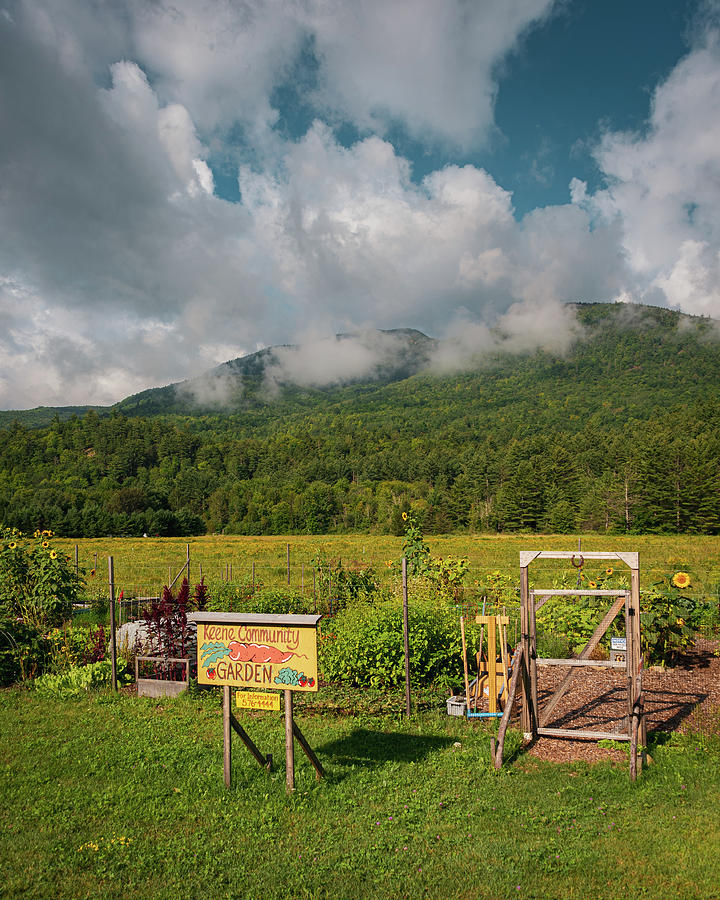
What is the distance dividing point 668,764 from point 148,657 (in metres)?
8.05

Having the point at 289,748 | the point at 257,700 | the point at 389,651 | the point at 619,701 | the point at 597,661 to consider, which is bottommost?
the point at 619,701

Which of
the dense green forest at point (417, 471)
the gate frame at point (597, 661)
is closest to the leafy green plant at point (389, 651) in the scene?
the gate frame at point (597, 661)

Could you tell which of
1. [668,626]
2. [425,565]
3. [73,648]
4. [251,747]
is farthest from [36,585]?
[668,626]

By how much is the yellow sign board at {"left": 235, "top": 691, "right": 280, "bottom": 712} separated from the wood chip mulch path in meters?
3.37

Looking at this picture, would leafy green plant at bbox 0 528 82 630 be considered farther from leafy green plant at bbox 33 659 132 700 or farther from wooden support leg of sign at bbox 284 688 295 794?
wooden support leg of sign at bbox 284 688 295 794

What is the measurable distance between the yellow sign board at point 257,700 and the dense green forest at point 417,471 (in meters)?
67.2

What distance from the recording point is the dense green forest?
71.0 metres

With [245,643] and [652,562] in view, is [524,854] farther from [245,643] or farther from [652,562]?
[652,562]

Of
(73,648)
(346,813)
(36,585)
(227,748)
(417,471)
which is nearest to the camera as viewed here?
(346,813)

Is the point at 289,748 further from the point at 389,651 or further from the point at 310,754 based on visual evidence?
the point at 389,651

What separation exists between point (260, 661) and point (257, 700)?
1.51ft

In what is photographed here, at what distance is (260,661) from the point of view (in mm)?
6117

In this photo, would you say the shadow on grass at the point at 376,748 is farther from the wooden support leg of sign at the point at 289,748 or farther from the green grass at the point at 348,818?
the wooden support leg of sign at the point at 289,748

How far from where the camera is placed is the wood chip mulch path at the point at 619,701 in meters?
7.22
